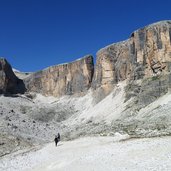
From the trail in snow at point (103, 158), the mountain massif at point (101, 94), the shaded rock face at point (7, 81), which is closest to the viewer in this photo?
the trail in snow at point (103, 158)

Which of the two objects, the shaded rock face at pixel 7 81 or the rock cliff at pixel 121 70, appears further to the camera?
the shaded rock face at pixel 7 81

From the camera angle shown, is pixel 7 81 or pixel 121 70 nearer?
pixel 121 70

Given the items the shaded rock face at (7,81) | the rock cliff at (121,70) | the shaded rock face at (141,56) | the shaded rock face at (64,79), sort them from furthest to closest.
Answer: the shaded rock face at (7,81) < the shaded rock face at (64,79) < the shaded rock face at (141,56) < the rock cliff at (121,70)

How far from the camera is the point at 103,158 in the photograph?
31391 millimetres

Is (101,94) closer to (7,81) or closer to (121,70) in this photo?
(121,70)

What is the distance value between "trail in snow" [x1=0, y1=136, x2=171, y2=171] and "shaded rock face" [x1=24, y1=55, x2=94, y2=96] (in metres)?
84.6

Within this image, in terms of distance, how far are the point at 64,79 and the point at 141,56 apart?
59.2m

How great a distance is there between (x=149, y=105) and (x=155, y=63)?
13522 millimetres

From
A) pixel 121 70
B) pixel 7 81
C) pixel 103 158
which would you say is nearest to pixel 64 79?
pixel 7 81

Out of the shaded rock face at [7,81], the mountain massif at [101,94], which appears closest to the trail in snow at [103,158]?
the mountain massif at [101,94]

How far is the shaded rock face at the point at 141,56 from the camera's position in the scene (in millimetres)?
77438

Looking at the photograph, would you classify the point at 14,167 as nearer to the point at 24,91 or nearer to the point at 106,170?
the point at 106,170

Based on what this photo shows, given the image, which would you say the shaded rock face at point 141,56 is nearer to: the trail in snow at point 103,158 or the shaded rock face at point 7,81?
the trail in snow at point 103,158

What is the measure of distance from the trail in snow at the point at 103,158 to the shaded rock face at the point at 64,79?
84.6 meters
